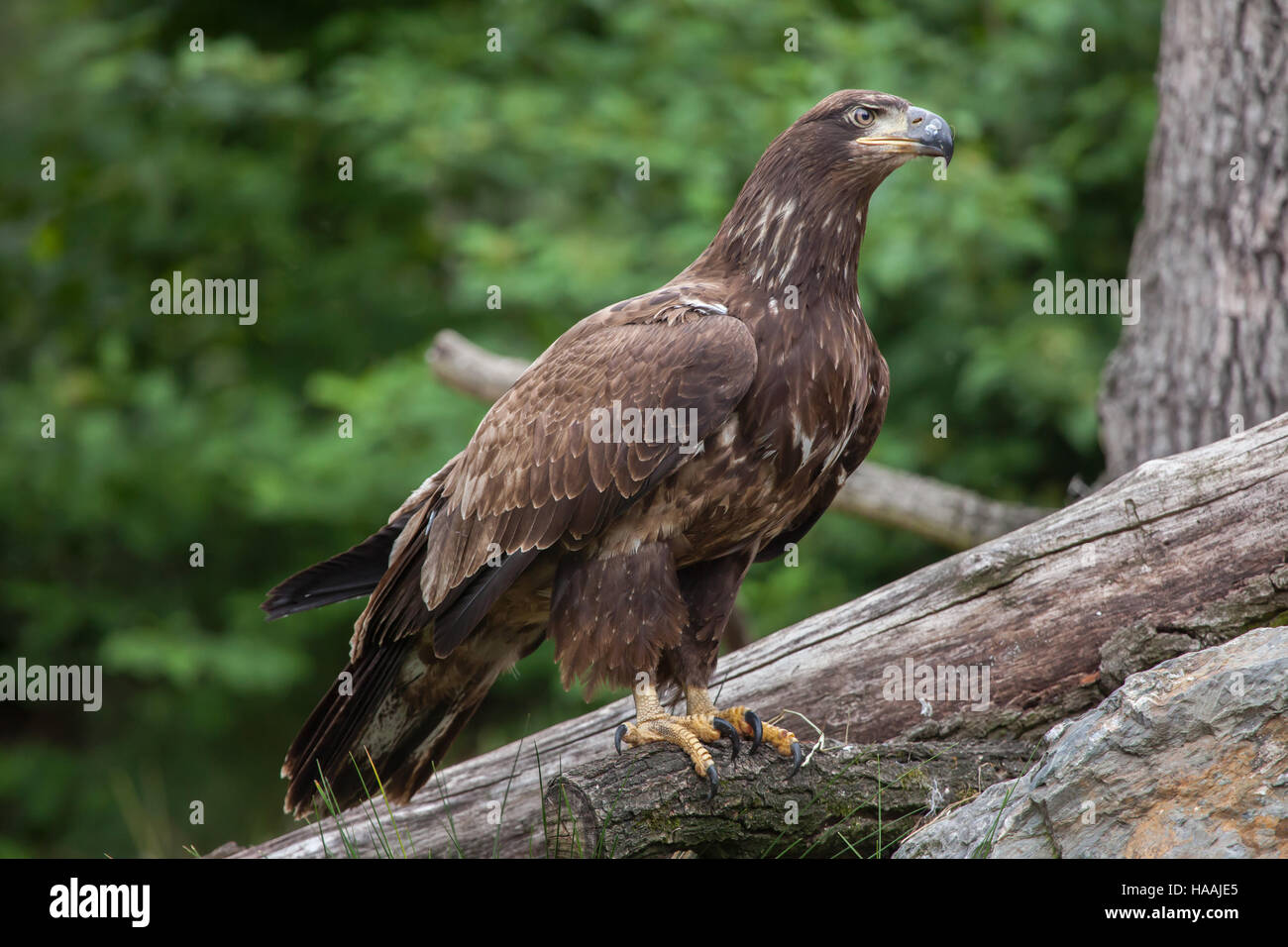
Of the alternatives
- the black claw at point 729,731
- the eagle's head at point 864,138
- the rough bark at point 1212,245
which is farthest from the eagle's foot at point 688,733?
the rough bark at point 1212,245

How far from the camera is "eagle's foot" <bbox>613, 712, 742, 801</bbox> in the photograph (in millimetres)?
3451

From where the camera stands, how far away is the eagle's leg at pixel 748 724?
351 centimetres

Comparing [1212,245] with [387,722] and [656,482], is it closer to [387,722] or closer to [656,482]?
[656,482]

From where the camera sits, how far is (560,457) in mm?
3529

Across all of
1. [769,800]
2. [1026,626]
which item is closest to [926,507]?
[1026,626]

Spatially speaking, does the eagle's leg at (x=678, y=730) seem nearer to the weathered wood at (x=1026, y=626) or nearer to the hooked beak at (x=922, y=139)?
the weathered wood at (x=1026, y=626)

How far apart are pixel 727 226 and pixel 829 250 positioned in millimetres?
349

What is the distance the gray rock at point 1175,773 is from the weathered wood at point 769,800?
443 millimetres

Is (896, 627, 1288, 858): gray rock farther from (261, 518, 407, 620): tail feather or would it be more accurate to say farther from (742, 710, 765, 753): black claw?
(261, 518, 407, 620): tail feather

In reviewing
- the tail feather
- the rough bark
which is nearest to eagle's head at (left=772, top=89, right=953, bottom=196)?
the rough bark

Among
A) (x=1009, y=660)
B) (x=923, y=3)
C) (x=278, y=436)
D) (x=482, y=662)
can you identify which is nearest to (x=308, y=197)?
(x=278, y=436)

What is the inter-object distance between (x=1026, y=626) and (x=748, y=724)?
87 centimetres

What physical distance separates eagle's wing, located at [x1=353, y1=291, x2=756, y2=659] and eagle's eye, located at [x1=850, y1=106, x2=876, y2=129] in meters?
0.68
